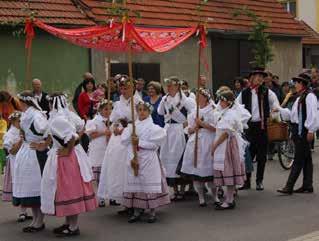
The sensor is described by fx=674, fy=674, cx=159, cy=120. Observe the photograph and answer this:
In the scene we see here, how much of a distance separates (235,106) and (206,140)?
645mm

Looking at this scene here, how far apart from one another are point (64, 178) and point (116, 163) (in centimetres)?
138

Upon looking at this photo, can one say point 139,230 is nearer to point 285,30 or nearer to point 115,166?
point 115,166

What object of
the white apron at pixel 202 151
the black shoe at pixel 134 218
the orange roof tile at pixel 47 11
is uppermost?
the orange roof tile at pixel 47 11

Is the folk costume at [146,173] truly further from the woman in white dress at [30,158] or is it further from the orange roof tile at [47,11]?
the orange roof tile at [47,11]

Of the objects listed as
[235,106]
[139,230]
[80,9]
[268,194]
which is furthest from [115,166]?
[80,9]

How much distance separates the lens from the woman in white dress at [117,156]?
888cm

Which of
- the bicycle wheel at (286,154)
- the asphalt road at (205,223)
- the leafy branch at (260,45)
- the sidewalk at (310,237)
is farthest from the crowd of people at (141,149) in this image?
the leafy branch at (260,45)

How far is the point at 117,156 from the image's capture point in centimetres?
901

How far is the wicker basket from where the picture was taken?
40.7 ft

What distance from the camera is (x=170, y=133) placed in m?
10.3

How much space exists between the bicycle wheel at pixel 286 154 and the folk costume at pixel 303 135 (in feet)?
8.58

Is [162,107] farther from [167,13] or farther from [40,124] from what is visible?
[167,13]

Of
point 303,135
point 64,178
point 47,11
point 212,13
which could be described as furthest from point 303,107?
point 212,13

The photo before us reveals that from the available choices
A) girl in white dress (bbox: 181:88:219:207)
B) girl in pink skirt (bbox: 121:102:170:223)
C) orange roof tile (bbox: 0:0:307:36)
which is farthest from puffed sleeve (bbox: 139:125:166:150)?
orange roof tile (bbox: 0:0:307:36)
